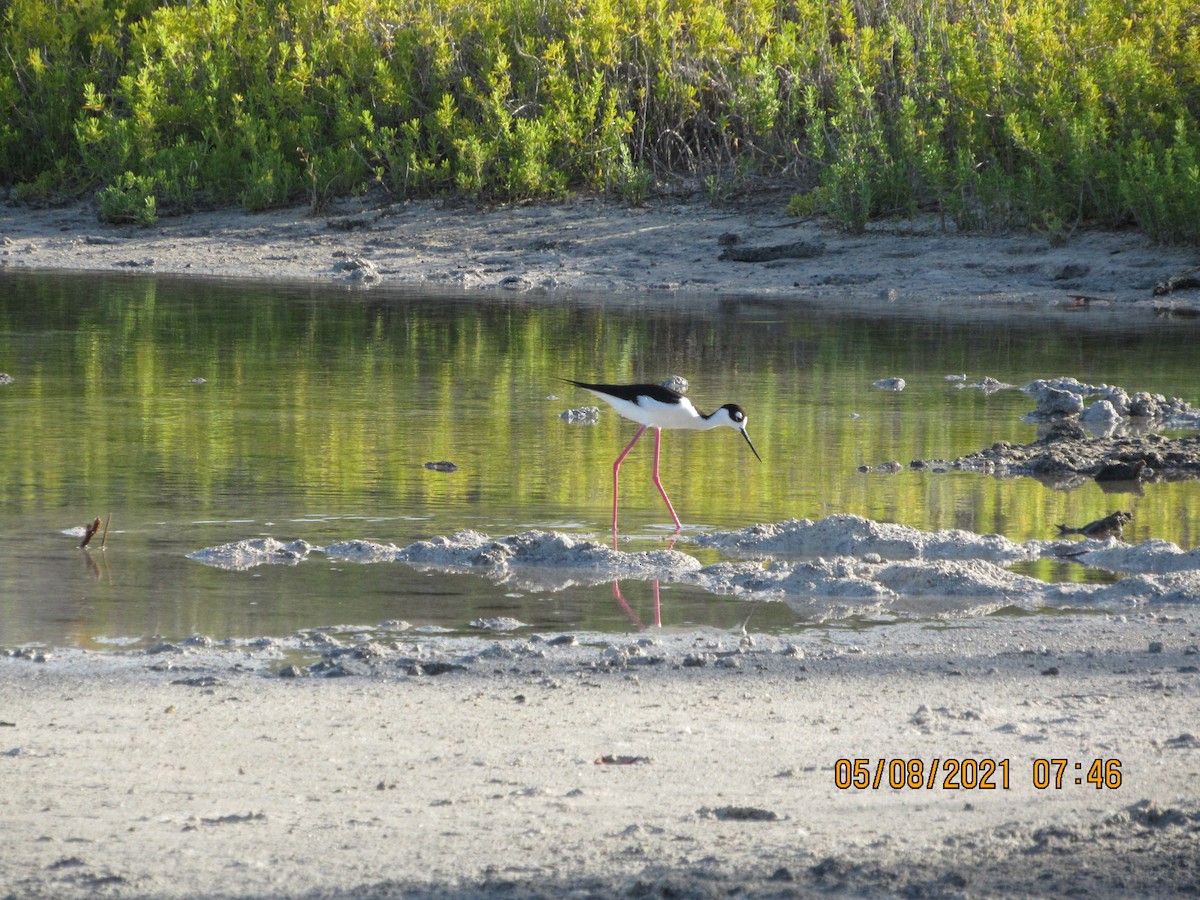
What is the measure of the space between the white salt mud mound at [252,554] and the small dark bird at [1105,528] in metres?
3.02

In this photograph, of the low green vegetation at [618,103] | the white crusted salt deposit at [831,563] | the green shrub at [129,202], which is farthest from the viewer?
the green shrub at [129,202]

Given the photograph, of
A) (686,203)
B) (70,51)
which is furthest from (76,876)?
(70,51)

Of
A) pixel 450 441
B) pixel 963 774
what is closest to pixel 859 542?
pixel 963 774

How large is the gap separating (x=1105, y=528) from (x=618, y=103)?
15851mm

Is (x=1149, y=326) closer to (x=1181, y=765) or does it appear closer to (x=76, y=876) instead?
(x=1181, y=765)

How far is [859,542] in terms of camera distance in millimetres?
6660

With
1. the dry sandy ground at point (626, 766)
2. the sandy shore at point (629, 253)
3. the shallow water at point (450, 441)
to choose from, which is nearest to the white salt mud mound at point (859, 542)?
the shallow water at point (450, 441)

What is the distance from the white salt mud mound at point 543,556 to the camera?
6430mm

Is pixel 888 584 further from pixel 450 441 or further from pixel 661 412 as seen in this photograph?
pixel 450 441

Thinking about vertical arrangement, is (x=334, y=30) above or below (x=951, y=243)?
above

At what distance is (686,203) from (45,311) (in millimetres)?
7969

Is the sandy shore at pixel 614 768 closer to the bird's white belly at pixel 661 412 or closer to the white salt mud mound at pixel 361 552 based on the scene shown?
the white salt mud mound at pixel 361 552

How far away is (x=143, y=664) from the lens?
5.00 meters

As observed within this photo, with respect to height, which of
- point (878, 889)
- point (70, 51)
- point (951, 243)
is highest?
point (70, 51)
